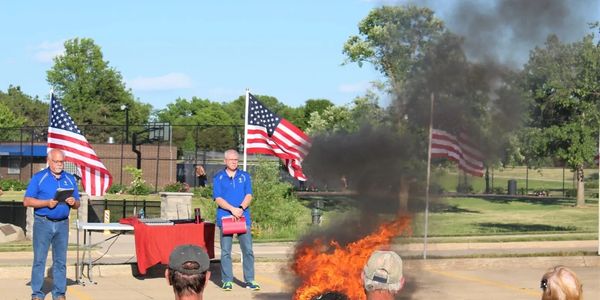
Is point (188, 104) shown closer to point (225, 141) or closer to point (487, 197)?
point (225, 141)

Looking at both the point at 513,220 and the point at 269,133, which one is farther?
the point at 513,220

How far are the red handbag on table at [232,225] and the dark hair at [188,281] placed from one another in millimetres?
7560

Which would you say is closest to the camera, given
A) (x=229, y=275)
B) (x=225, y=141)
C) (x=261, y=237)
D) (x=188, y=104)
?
(x=229, y=275)

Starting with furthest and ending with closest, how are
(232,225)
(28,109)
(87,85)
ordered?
→ (28,109) → (87,85) → (232,225)

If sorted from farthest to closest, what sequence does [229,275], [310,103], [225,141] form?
[310,103] → [225,141] → [229,275]

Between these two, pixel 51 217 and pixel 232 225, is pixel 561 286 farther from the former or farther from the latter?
pixel 232 225

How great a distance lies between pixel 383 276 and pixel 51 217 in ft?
20.4

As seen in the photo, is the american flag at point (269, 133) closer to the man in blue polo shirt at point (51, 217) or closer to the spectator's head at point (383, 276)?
the man in blue polo shirt at point (51, 217)

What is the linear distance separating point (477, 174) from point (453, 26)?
1.99 m

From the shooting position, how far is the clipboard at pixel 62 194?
1012 cm

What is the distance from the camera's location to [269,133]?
56.7 feet

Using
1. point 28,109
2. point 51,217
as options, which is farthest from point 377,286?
point 28,109

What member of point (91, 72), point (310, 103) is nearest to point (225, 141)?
point (91, 72)

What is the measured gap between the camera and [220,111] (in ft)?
447
